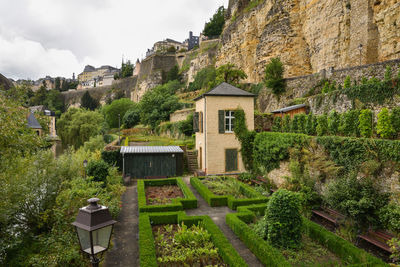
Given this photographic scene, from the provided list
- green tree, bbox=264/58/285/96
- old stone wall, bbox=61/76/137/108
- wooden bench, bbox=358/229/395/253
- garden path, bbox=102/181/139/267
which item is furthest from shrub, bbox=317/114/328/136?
old stone wall, bbox=61/76/137/108

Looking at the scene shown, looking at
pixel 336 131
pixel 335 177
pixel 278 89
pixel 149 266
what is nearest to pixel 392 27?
pixel 278 89

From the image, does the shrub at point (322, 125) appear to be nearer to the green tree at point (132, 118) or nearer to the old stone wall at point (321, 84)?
the old stone wall at point (321, 84)

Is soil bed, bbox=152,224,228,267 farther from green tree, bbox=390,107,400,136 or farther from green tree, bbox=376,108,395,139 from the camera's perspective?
green tree, bbox=390,107,400,136

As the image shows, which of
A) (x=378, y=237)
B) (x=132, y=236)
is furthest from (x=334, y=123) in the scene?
(x=132, y=236)

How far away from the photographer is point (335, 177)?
9023 millimetres

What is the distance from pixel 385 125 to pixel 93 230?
9510 millimetres

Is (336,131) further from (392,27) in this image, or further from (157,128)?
(157,128)

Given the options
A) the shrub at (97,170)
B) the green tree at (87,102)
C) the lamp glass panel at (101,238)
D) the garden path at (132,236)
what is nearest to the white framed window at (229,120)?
the garden path at (132,236)

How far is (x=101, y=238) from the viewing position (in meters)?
3.08

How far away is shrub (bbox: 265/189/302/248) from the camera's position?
6.54m

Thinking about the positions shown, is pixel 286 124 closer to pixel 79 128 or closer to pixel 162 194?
pixel 162 194

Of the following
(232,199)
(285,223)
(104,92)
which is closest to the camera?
(285,223)

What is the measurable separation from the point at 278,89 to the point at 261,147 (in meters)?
11.7

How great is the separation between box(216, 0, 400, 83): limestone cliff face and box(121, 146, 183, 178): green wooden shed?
1675cm
